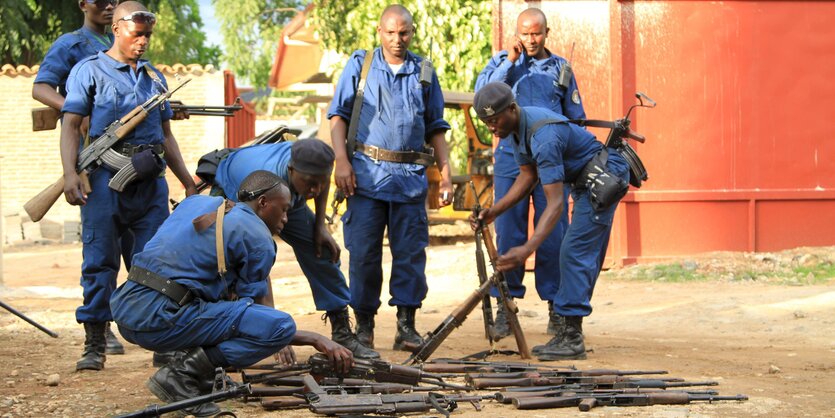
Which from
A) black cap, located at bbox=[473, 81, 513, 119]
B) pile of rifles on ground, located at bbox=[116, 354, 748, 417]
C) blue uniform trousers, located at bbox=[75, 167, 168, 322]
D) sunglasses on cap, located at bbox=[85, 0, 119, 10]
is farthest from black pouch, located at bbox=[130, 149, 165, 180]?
black cap, located at bbox=[473, 81, 513, 119]

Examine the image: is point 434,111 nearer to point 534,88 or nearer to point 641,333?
point 534,88

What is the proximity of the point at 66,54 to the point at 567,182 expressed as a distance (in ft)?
10.6

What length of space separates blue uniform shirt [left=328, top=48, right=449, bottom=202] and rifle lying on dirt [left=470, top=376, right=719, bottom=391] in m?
1.64

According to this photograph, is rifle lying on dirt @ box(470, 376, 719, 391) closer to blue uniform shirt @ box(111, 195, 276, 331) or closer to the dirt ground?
the dirt ground

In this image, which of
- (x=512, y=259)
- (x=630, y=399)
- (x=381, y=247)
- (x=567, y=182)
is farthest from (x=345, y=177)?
(x=630, y=399)

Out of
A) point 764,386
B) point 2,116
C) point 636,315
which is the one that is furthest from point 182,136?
point 764,386

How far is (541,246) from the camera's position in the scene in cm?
777

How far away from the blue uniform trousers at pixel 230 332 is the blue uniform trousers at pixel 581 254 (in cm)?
234

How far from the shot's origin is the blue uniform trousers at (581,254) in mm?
6883

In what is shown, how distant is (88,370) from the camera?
6332 mm

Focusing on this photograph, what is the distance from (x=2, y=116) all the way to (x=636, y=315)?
13375 mm

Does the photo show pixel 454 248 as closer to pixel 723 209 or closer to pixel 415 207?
pixel 723 209

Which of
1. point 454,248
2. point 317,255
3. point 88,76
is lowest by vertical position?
point 454,248

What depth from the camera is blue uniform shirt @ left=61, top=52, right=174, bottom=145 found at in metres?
6.44
